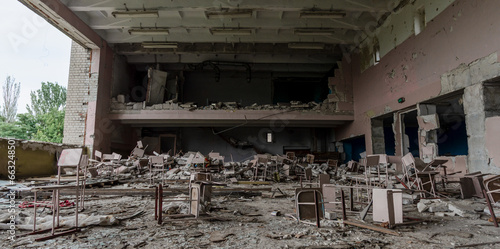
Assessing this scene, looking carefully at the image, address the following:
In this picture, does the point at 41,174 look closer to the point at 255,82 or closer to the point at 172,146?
the point at 172,146

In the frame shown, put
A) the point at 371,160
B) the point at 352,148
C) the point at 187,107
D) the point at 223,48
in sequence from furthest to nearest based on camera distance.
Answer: the point at 352,148 → the point at 223,48 → the point at 187,107 → the point at 371,160

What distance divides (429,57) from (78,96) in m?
14.6

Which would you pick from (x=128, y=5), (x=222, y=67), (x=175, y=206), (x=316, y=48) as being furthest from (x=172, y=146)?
(x=175, y=206)

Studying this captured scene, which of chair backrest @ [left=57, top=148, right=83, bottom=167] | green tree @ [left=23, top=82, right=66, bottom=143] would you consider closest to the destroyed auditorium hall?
chair backrest @ [left=57, top=148, right=83, bottom=167]

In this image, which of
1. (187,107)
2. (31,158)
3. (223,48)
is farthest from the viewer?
(223,48)

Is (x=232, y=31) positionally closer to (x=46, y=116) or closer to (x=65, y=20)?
(x=65, y=20)

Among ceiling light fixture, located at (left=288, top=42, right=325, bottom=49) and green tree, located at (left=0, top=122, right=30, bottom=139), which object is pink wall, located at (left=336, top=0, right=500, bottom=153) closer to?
ceiling light fixture, located at (left=288, top=42, right=325, bottom=49)

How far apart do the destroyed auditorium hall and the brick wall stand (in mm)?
72

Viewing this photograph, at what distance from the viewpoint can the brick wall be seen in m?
12.5

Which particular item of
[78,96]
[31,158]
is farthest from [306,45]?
[31,158]

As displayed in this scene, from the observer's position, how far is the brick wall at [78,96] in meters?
12.5

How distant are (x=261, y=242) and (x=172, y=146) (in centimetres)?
1576

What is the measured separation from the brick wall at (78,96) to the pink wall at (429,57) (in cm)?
1304

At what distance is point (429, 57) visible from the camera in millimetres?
8328
